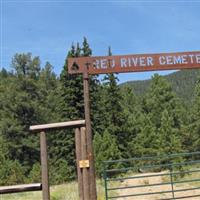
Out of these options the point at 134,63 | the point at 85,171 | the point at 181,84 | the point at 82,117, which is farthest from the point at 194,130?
the point at 181,84

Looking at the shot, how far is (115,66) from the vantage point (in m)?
8.99

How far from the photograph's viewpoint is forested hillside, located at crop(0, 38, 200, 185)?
32.9 m

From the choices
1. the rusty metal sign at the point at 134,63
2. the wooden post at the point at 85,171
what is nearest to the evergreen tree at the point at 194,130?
the rusty metal sign at the point at 134,63

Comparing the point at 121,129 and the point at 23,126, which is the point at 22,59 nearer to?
the point at 23,126

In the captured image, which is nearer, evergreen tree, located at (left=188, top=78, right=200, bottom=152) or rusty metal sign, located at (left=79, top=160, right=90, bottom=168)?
rusty metal sign, located at (left=79, top=160, right=90, bottom=168)

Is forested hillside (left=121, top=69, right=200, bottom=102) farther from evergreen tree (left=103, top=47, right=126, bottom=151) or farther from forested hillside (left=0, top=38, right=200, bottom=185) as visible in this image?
evergreen tree (left=103, top=47, right=126, bottom=151)

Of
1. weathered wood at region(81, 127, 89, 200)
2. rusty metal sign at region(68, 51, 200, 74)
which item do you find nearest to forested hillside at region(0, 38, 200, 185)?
rusty metal sign at region(68, 51, 200, 74)

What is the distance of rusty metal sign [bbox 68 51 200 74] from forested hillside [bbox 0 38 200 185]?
1696 centimetres

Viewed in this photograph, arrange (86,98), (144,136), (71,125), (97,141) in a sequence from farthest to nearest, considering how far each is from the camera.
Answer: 1. (144,136)
2. (97,141)
3. (86,98)
4. (71,125)

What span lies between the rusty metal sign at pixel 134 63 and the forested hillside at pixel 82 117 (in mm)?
16960

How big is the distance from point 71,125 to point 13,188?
1.23 meters

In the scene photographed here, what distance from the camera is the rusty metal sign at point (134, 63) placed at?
29.2 ft

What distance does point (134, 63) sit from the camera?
9.08 metres

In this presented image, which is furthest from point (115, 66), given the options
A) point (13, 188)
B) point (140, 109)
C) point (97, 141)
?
point (140, 109)
